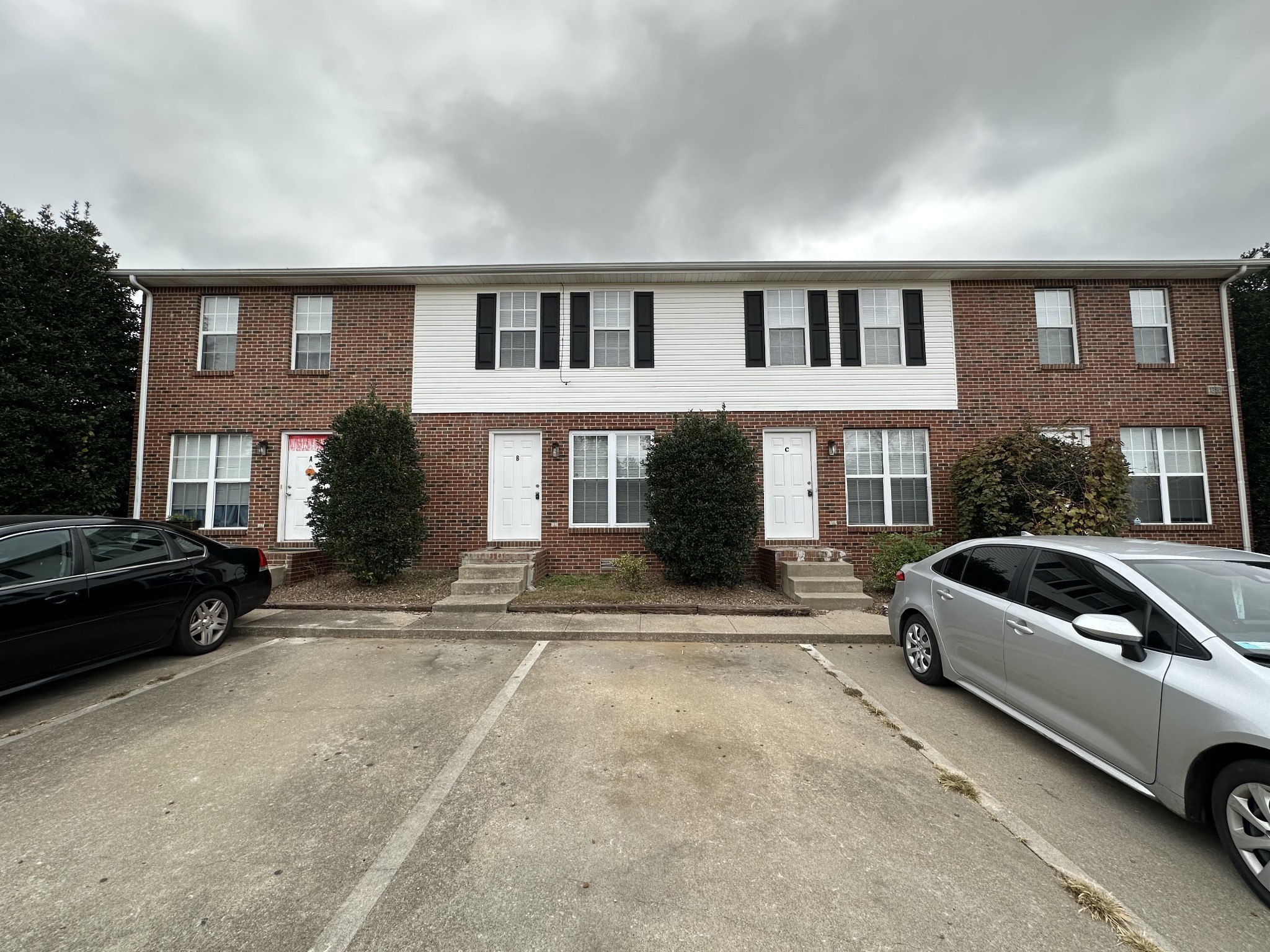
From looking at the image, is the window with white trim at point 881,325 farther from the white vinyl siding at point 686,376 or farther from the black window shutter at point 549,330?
the black window shutter at point 549,330

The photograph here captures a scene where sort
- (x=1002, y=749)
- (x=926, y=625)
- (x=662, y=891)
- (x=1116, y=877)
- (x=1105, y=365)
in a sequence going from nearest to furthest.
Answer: (x=662, y=891), (x=1116, y=877), (x=1002, y=749), (x=926, y=625), (x=1105, y=365)

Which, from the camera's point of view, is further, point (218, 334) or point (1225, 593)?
point (218, 334)

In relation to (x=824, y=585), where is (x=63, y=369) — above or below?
above

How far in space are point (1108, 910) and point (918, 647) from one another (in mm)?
2809

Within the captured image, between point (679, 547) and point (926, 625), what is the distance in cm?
375

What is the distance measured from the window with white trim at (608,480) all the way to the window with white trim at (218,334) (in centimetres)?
708

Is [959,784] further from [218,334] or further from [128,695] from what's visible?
[218,334]

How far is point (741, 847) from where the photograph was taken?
8.21ft

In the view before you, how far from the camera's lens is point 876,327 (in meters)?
9.98

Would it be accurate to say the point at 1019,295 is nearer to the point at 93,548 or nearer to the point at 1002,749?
the point at 1002,749

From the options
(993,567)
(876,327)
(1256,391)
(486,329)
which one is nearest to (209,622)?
(486,329)

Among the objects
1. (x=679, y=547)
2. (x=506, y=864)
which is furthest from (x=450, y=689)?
(x=679, y=547)

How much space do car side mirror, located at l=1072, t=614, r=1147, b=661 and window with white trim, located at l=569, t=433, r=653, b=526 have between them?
7.15m

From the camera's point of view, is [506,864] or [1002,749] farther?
[1002,749]
